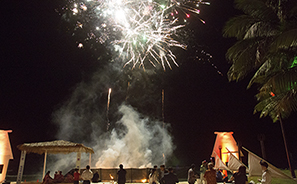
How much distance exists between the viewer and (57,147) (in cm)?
1278

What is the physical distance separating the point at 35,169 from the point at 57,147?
17372 mm

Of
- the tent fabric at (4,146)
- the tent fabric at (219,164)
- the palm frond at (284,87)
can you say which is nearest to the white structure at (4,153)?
the tent fabric at (4,146)

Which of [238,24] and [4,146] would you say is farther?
[4,146]

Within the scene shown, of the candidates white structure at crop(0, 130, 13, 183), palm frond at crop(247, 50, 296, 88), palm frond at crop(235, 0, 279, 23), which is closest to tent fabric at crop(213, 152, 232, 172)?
palm frond at crop(247, 50, 296, 88)

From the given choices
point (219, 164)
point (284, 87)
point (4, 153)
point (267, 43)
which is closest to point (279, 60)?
point (267, 43)

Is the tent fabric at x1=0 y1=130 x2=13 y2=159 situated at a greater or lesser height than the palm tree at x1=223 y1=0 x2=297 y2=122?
lesser

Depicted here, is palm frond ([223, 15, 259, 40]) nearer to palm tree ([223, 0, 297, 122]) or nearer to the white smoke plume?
palm tree ([223, 0, 297, 122])

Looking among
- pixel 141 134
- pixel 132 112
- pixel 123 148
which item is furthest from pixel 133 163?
pixel 132 112

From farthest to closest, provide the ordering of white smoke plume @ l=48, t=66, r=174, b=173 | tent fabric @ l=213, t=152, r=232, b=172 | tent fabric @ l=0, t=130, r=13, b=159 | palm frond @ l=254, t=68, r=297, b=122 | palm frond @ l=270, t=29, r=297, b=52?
1. white smoke plume @ l=48, t=66, r=174, b=173
2. tent fabric @ l=213, t=152, r=232, b=172
3. tent fabric @ l=0, t=130, r=13, b=159
4. palm frond @ l=254, t=68, r=297, b=122
5. palm frond @ l=270, t=29, r=297, b=52

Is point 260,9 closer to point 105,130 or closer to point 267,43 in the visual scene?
point 267,43

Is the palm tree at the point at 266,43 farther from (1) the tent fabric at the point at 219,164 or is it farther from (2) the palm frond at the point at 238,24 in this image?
(1) the tent fabric at the point at 219,164

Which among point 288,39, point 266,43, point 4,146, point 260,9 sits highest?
point 260,9

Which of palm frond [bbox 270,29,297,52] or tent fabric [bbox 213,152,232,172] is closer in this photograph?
palm frond [bbox 270,29,297,52]

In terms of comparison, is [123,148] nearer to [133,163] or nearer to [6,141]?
[133,163]
